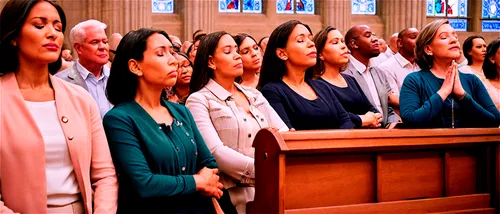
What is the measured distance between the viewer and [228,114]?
3.33m

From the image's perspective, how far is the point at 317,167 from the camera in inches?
118

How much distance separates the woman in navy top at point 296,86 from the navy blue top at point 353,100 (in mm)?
181

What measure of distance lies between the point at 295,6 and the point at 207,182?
8724 mm

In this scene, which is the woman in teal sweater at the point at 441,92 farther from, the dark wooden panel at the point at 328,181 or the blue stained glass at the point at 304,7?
the blue stained glass at the point at 304,7

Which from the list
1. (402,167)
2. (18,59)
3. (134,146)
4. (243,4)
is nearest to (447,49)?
(402,167)

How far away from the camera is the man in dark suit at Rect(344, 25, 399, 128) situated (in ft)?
16.3

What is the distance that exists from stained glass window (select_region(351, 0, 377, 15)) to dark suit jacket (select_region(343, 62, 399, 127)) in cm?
652

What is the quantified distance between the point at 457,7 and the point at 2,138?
11446 millimetres

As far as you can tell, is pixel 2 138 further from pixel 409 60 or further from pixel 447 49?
pixel 409 60

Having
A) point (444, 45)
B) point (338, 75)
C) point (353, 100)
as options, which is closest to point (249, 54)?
point (338, 75)

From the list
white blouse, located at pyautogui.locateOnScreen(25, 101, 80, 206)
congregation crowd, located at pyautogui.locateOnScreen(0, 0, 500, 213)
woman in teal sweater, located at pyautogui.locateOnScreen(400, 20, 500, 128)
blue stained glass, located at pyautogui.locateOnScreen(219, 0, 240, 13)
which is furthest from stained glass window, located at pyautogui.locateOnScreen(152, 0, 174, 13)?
white blouse, located at pyautogui.locateOnScreen(25, 101, 80, 206)

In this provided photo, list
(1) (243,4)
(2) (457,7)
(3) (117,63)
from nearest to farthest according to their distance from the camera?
1. (3) (117,63)
2. (1) (243,4)
3. (2) (457,7)

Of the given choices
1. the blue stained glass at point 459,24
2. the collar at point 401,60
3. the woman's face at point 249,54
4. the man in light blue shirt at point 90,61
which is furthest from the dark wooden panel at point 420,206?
the blue stained glass at point 459,24

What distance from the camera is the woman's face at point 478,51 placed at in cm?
598
